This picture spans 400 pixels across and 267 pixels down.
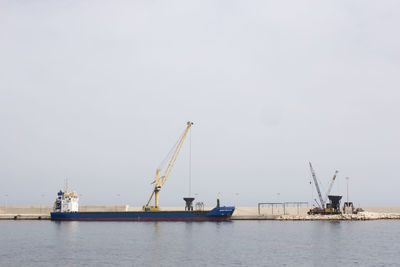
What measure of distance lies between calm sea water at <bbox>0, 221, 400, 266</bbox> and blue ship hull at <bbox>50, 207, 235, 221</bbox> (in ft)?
139

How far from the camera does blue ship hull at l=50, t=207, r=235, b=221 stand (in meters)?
162

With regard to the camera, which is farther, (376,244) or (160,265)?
(376,244)

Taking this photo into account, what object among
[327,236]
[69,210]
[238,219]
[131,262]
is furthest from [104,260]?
[238,219]

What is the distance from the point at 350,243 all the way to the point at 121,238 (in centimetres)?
5072

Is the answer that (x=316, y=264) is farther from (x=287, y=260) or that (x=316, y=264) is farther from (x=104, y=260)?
(x=104, y=260)

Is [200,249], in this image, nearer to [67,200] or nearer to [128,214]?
[128,214]

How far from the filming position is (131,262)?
7406 centimetres

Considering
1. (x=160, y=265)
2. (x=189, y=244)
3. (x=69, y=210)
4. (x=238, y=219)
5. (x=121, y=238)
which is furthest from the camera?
(x=238, y=219)

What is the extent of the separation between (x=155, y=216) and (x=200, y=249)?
77370 millimetres

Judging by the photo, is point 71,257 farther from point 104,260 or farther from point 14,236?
point 14,236

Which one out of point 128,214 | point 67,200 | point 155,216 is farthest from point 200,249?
point 67,200

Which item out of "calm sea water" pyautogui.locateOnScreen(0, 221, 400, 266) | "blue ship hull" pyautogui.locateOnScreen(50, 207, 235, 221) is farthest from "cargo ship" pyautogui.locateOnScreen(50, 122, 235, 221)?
"calm sea water" pyautogui.locateOnScreen(0, 221, 400, 266)

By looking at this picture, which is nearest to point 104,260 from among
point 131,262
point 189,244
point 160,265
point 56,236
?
point 131,262

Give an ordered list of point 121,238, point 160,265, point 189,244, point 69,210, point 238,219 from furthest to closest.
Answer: point 238,219
point 69,210
point 121,238
point 189,244
point 160,265
